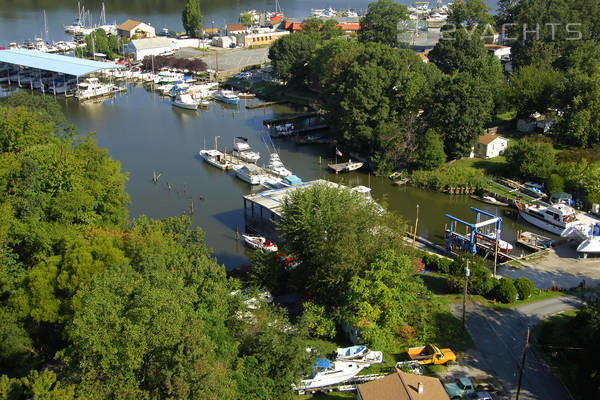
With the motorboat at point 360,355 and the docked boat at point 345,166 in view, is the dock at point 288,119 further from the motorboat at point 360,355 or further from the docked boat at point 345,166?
the motorboat at point 360,355

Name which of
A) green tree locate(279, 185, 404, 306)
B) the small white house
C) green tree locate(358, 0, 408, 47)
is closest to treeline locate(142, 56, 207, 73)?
green tree locate(358, 0, 408, 47)

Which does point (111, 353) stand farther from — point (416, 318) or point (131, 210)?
point (131, 210)

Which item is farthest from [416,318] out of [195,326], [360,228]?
[195,326]

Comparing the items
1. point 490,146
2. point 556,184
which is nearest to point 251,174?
point 490,146

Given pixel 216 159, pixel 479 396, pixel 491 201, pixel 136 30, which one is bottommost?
pixel 479 396

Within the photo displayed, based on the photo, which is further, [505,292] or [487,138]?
[487,138]

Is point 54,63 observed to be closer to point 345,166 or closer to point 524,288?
point 345,166

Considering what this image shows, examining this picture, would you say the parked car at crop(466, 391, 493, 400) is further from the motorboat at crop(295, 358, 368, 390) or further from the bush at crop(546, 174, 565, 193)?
the bush at crop(546, 174, 565, 193)
